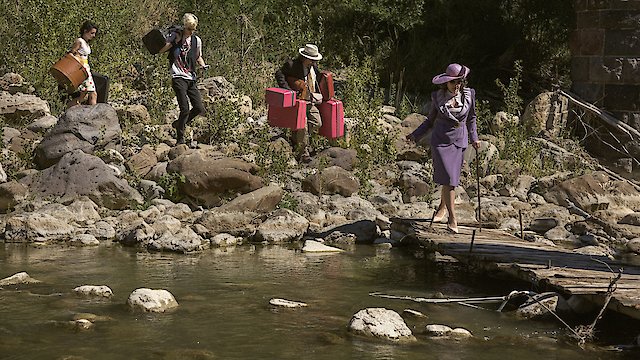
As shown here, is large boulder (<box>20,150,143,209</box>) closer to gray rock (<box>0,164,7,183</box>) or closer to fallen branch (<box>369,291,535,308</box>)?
gray rock (<box>0,164,7,183</box>)

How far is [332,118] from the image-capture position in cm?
1281

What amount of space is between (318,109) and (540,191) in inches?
114

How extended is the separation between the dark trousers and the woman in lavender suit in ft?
12.8

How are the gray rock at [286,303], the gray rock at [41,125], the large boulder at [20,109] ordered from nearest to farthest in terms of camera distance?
the gray rock at [286,303], the gray rock at [41,125], the large boulder at [20,109]

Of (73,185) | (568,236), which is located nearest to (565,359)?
(568,236)

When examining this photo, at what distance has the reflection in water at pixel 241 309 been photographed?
6.61 meters

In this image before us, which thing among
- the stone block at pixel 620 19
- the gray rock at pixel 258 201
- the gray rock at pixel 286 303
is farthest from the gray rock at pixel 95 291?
the stone block at pixel 620 19

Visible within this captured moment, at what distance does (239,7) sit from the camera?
17500 millimetres

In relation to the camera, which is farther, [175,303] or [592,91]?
[592,91]

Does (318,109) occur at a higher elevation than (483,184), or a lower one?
higher

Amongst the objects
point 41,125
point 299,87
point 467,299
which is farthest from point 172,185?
point 467,299

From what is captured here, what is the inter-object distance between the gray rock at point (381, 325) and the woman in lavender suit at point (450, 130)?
2.80 m

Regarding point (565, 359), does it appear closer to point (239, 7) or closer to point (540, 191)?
point (540, 191)

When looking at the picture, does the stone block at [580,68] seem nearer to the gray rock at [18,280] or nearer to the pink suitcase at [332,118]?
the pink suitcase at [332,118]
